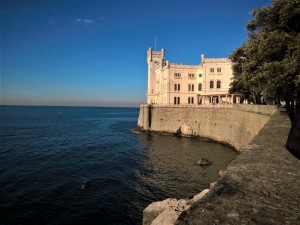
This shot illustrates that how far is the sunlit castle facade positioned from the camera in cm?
5831

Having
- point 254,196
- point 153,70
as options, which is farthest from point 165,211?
point 153,70

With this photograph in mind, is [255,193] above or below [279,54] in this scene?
below

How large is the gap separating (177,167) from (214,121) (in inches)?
829

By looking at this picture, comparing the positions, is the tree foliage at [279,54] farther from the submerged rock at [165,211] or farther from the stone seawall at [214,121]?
the submerged rock at [165,211]

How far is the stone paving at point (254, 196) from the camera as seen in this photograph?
146 inches

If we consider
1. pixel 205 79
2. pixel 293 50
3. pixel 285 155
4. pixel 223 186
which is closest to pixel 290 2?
pixel 293 50

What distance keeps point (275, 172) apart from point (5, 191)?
23891 mm

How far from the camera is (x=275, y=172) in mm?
5957

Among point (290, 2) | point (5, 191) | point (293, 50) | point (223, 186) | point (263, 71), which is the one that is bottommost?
point (5, 191)

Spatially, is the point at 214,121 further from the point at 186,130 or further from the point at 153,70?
the point at 153,70

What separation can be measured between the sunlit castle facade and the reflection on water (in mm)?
16111

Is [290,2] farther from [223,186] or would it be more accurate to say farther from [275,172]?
[223,186]

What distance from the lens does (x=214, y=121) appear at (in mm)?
47281

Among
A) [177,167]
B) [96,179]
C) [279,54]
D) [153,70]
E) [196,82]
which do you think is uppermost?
[153,70]
